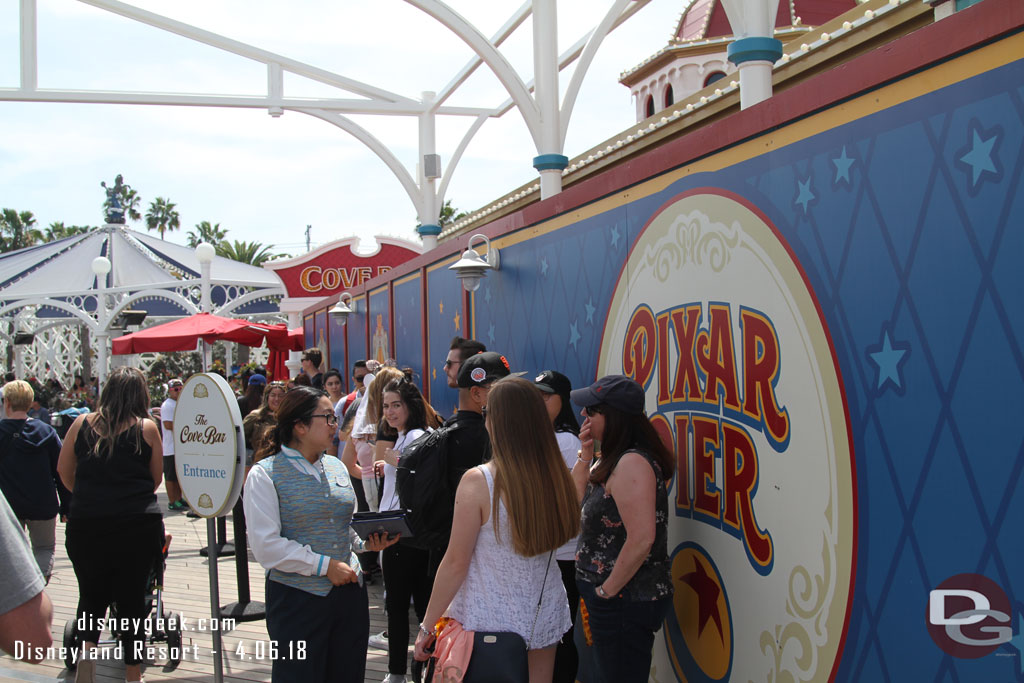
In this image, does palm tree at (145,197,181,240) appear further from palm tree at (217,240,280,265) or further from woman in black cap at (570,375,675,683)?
woman in black cap at (570,375,675,683)

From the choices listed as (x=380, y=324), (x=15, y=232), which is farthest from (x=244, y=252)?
(x=380, y=324)

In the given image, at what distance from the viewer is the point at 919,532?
2.36 m

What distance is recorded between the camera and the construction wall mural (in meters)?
2.13

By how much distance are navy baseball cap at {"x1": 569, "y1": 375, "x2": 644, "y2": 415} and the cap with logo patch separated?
740 millimetres

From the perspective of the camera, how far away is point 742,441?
126 inches

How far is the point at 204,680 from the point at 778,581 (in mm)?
3838

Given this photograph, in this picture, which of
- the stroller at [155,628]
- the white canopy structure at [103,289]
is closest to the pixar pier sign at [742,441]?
the stroller at [155,628]

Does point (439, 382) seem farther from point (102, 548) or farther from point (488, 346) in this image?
point (102, 548)

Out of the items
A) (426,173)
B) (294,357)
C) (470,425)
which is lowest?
(470,425)

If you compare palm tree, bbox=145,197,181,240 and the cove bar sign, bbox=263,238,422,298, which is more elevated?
palm tree, bbox=145,197,181,240

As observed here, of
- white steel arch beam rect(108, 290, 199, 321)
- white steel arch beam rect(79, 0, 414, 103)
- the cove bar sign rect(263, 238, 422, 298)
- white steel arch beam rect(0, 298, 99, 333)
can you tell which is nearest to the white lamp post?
white steel arch beam rect(108, 290, 199, 321)

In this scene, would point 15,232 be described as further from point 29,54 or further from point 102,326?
point 29,54

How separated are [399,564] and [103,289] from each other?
22.7 meters

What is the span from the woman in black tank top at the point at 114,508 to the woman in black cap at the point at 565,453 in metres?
2.19
